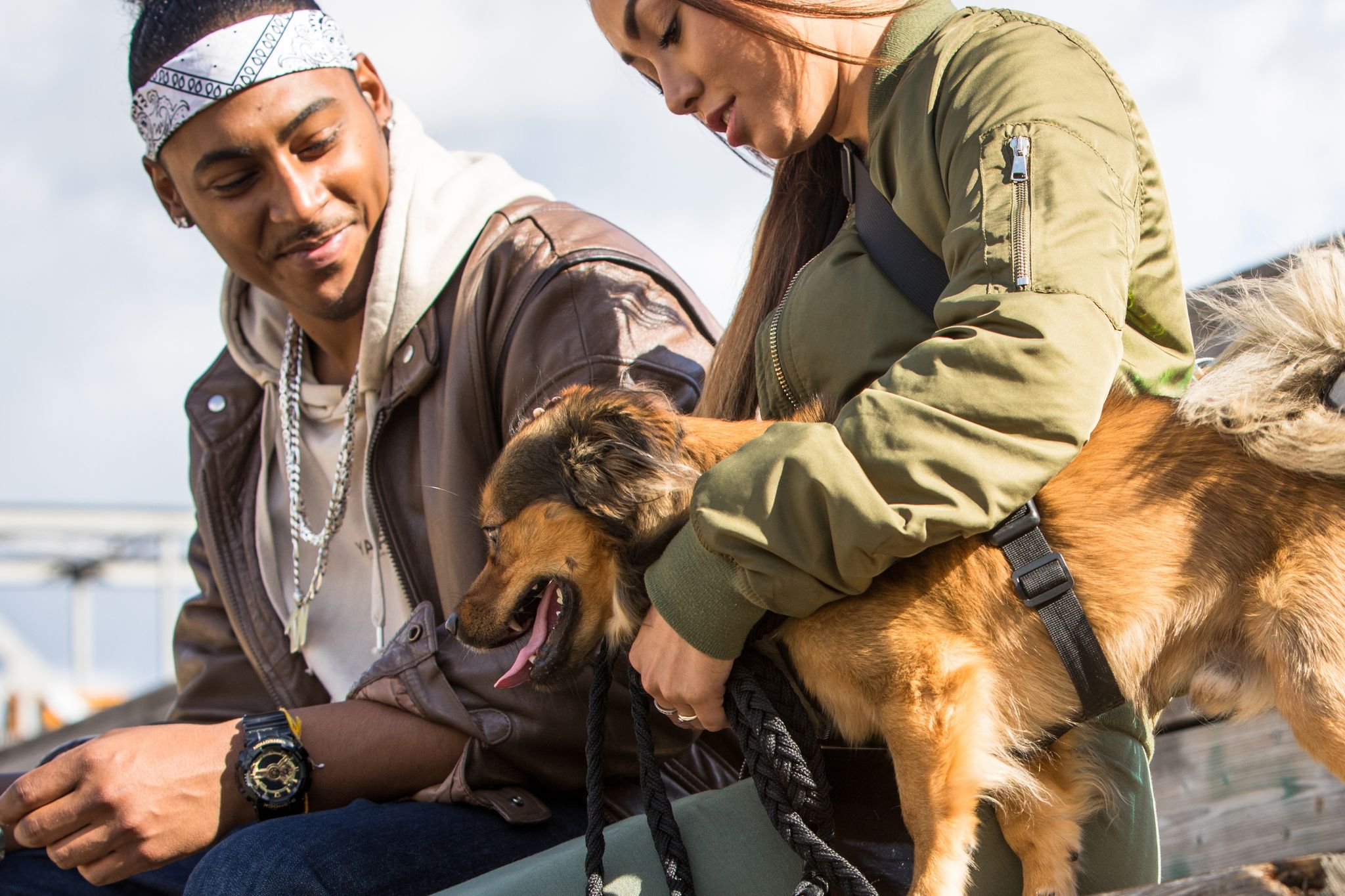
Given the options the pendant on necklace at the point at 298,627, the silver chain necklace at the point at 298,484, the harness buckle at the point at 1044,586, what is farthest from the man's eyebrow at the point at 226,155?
the harness buckle at the point at 1044,586

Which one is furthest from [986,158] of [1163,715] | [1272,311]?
[1163,715]

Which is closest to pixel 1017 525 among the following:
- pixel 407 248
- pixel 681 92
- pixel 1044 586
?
pixel 1044 586

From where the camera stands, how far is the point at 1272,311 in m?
1.92

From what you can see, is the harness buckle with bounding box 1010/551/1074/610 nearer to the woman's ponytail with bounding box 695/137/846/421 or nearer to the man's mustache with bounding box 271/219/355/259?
the woman's ponytail with bounding box 695/137/846/421

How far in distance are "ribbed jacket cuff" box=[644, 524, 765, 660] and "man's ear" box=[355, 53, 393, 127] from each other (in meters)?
2.06

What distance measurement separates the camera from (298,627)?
3.28m

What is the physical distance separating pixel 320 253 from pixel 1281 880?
2.70 meters

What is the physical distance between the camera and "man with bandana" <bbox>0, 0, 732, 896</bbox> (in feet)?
8.33

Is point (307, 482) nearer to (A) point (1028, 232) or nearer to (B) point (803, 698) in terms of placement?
(B) point (803, 698)

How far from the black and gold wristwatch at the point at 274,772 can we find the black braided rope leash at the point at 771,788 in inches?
32.3

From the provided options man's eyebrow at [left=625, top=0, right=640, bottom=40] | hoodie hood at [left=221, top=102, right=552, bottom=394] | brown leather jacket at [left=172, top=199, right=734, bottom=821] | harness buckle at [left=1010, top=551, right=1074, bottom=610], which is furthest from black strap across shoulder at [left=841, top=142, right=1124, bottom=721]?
hoodie hood at [left=221, top=102, right=552, bottom=394]

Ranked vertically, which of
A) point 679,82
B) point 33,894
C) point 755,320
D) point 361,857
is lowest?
point 33,894

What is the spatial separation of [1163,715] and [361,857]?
6.85 feet

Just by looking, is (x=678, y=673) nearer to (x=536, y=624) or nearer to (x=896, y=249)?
(x=536, y=624)
